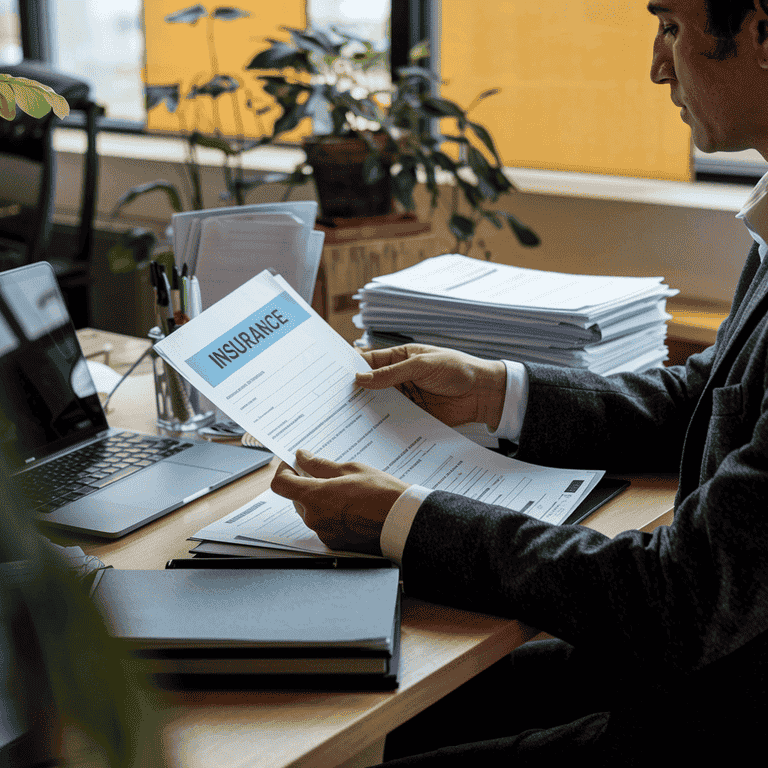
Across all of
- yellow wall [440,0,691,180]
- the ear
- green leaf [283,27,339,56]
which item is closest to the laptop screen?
the ear

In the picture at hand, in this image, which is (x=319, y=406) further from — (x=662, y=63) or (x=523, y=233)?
(x=523, y=233)

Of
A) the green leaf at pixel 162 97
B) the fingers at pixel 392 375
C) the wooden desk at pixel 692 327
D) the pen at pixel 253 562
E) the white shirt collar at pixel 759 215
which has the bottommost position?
the wooden desk at pixel 692 327

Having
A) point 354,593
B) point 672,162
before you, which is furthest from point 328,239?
point 354,593

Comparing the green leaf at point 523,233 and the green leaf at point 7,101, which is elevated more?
the green leaf at point 7,101

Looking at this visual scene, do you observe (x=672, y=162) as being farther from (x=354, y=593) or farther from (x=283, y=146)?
(x=354, y=593)

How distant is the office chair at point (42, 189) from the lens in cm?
294

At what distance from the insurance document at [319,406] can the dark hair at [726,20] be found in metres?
0.47

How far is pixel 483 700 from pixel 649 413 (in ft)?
1.36

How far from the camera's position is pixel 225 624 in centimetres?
68

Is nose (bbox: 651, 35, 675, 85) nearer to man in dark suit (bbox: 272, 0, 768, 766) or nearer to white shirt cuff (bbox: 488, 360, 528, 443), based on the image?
man in dark suit (bbox: 272, 0, 768, 766)

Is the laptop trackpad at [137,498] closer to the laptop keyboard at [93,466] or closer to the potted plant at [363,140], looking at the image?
the laptop keyboard at [93,466]

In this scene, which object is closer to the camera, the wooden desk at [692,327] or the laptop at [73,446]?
the laptop at [73,446]

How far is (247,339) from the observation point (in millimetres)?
965

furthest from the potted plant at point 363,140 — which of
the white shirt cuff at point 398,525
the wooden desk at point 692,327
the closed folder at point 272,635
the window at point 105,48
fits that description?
the window at point 105,48
